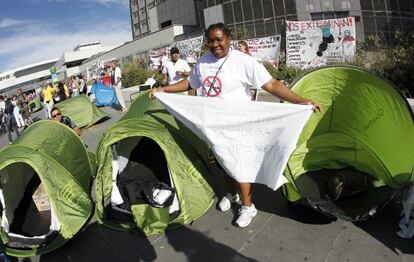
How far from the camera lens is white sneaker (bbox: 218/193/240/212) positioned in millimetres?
4682

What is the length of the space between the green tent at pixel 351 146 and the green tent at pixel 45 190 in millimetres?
2516

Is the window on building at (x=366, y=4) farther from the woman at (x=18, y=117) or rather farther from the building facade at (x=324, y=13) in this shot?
the woman at (x=18, y=117)

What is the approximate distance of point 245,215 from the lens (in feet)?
14.1

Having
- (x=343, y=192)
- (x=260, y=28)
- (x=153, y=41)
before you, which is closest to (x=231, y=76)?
(x=343, y=192)

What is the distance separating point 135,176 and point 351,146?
3092 millimetres

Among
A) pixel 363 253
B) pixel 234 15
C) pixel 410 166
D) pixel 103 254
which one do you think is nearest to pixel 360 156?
pixel 410 166

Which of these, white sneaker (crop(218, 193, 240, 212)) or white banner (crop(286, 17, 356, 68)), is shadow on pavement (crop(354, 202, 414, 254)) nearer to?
white sneaker (crop(218, 193, 240, 212))

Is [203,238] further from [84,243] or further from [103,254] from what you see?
[84,243]

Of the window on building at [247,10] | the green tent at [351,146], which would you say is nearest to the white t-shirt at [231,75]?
the green tent at [351,146]

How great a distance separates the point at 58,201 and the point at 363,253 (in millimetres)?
3194

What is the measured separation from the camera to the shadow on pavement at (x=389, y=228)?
3596 mm

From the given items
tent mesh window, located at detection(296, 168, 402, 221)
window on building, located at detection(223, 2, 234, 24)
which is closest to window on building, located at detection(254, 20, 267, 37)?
window on building, located at detection(223, 2, 234, 24)

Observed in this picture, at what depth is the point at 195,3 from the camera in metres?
45.7

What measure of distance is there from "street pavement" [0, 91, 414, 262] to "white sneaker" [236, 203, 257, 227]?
69mm
